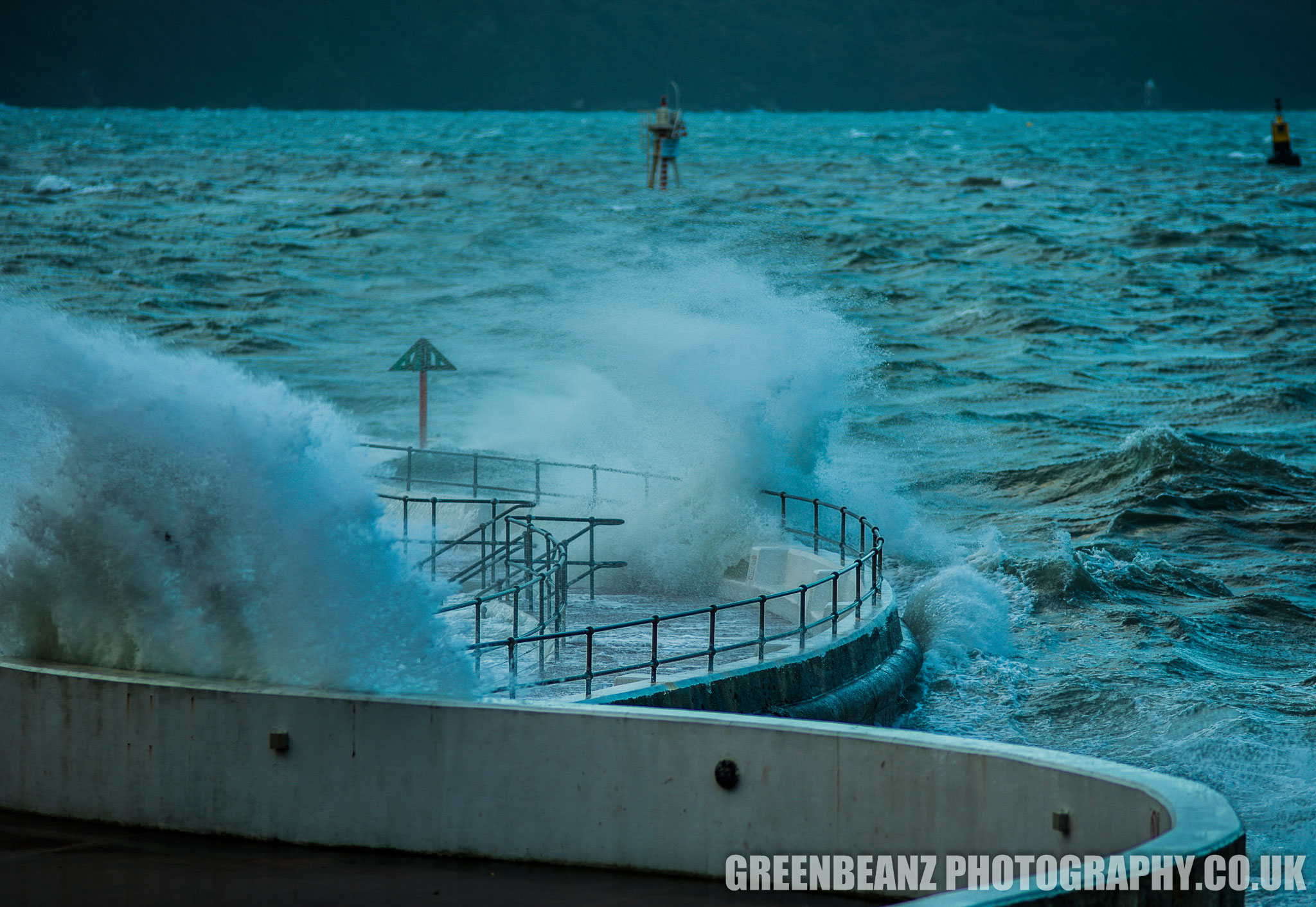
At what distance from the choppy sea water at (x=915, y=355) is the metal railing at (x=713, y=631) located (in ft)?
4.38

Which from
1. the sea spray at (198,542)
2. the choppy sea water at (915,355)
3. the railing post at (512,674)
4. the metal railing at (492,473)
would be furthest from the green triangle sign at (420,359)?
the railing post at (512,674)

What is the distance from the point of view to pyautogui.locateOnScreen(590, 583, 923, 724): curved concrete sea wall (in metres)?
11.4

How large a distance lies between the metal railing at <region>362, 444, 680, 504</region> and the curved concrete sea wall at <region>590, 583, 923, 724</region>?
14.7ft

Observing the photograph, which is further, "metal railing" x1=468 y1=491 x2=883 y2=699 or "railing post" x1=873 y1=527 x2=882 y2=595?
"railing post" x1=873 y1=527 x2=882 y2=595

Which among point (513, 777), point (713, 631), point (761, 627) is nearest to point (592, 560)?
point (761, 627)

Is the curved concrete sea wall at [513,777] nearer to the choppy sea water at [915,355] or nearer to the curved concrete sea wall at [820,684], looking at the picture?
the curved concrete sea wall at [820,684]

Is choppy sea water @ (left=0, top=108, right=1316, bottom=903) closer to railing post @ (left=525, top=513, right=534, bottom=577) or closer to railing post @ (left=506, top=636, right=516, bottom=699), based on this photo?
railing post @ (left=525, top=513, right=534, bottom=577)

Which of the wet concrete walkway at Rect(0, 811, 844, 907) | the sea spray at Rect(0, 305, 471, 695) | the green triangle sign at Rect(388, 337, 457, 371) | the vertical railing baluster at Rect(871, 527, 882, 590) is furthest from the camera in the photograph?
the green triangle sign at Rect(388, 337, 457, 371)

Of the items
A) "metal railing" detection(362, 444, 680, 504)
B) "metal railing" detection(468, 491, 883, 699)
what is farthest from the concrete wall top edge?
"metal railing" detection(362, 444, 680, 504)

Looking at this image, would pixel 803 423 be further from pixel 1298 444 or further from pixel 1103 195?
pixel 1103 195

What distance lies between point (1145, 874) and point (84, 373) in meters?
8.19

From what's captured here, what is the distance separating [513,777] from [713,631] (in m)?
2.66

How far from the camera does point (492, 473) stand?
22797 mm

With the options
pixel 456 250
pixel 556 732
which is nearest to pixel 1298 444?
pixel 556 732
